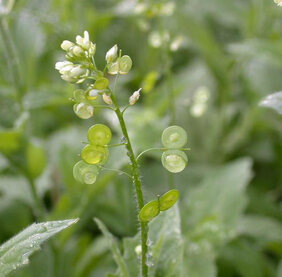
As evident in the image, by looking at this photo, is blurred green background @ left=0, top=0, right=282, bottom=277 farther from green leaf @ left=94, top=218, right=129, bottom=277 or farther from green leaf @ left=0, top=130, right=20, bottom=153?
green leaf @ left=94, top=218, right=129, bottom=277

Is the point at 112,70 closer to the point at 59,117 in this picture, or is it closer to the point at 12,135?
the point at 12,135

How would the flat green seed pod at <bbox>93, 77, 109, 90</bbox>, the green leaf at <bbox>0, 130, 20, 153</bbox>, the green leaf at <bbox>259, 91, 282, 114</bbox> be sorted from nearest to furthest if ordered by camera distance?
1. the flat green seed pod at <bbox>93, 77, 109, 90</bbox>
2. the green leaf at <bbox>259, 91, 282, 114</bbox>
3. the green leaf at <bbox>0, 130, 20, 153</bbox>

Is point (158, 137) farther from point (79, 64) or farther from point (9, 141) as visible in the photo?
point (79, 64)

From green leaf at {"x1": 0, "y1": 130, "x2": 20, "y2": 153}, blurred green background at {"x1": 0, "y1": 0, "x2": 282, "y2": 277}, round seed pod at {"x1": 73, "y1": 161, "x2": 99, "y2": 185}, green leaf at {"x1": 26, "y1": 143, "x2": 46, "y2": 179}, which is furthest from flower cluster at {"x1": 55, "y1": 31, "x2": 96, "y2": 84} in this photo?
green leaf at {"x1": 26, "y1": 143, "x2": 46, "y2": 179}

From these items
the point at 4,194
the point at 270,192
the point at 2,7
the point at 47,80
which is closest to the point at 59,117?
the point at 47,80

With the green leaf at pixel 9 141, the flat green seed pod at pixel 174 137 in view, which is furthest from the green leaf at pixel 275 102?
the green leaf at pixel 9 141

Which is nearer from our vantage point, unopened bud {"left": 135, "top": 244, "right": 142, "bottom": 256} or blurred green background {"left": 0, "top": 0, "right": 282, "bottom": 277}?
unopened bud {"left": 135, "top": 244, "right": 142, "bottom": 256}

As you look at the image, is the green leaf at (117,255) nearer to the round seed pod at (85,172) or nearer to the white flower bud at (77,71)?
the round seed pod at (85,172)
